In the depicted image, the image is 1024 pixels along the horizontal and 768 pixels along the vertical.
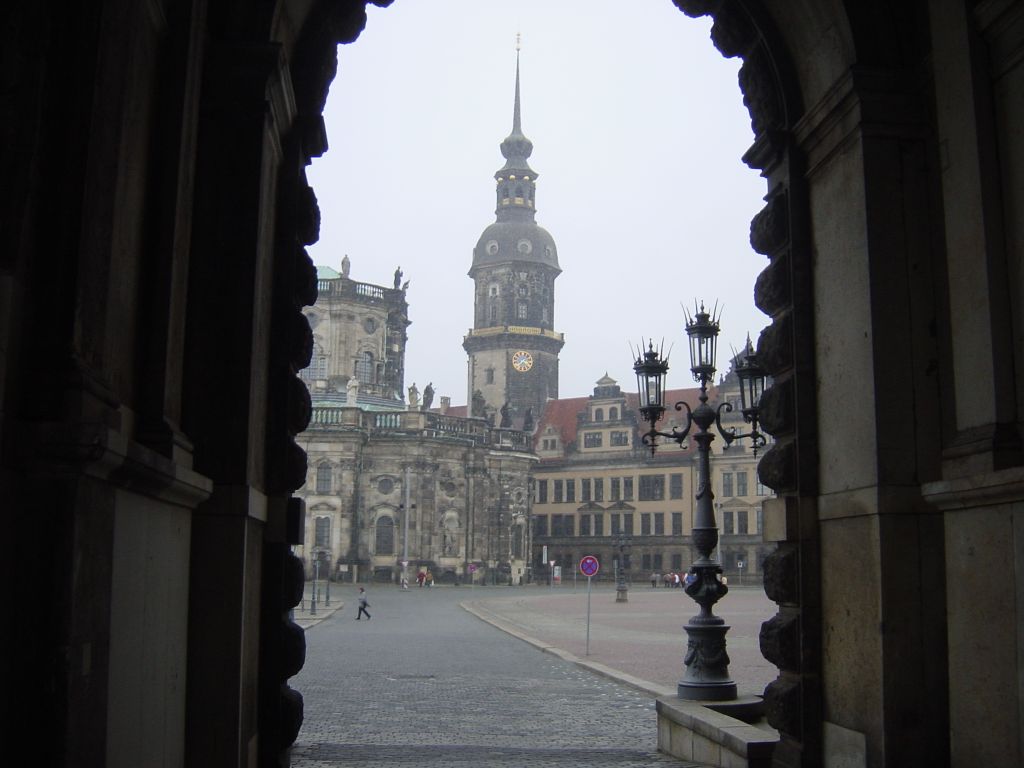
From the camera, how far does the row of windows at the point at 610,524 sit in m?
93.1

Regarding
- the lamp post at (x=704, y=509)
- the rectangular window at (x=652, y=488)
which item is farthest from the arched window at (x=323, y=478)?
the lamp post at (x=704, y=509)

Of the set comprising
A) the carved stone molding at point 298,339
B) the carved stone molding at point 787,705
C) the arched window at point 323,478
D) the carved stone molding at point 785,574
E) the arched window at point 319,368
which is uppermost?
the arched window at point 319,368

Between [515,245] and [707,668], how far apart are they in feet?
315

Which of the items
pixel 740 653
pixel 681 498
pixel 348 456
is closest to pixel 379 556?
pixel 348 456

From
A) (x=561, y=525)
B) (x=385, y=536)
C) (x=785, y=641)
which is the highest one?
(x=561, y=525)

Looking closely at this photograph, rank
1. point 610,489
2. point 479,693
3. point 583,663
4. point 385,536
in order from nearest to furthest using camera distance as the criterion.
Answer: point 479,693
point 583,663
point 385,536
point 610,489

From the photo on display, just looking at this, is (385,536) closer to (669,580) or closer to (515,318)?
(669,580)

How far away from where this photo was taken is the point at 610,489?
9556 cm

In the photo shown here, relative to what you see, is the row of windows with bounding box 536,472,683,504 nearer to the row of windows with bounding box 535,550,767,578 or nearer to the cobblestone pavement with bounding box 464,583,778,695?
the row of windows with bounding box 535,550,767,578

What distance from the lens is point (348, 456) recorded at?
255ft

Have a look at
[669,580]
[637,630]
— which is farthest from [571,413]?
[637,630]

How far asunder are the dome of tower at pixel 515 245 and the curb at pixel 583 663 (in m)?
68.5

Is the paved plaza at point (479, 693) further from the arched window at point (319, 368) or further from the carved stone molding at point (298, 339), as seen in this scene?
the arched window at point (319, 368)

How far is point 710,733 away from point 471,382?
99.8m
